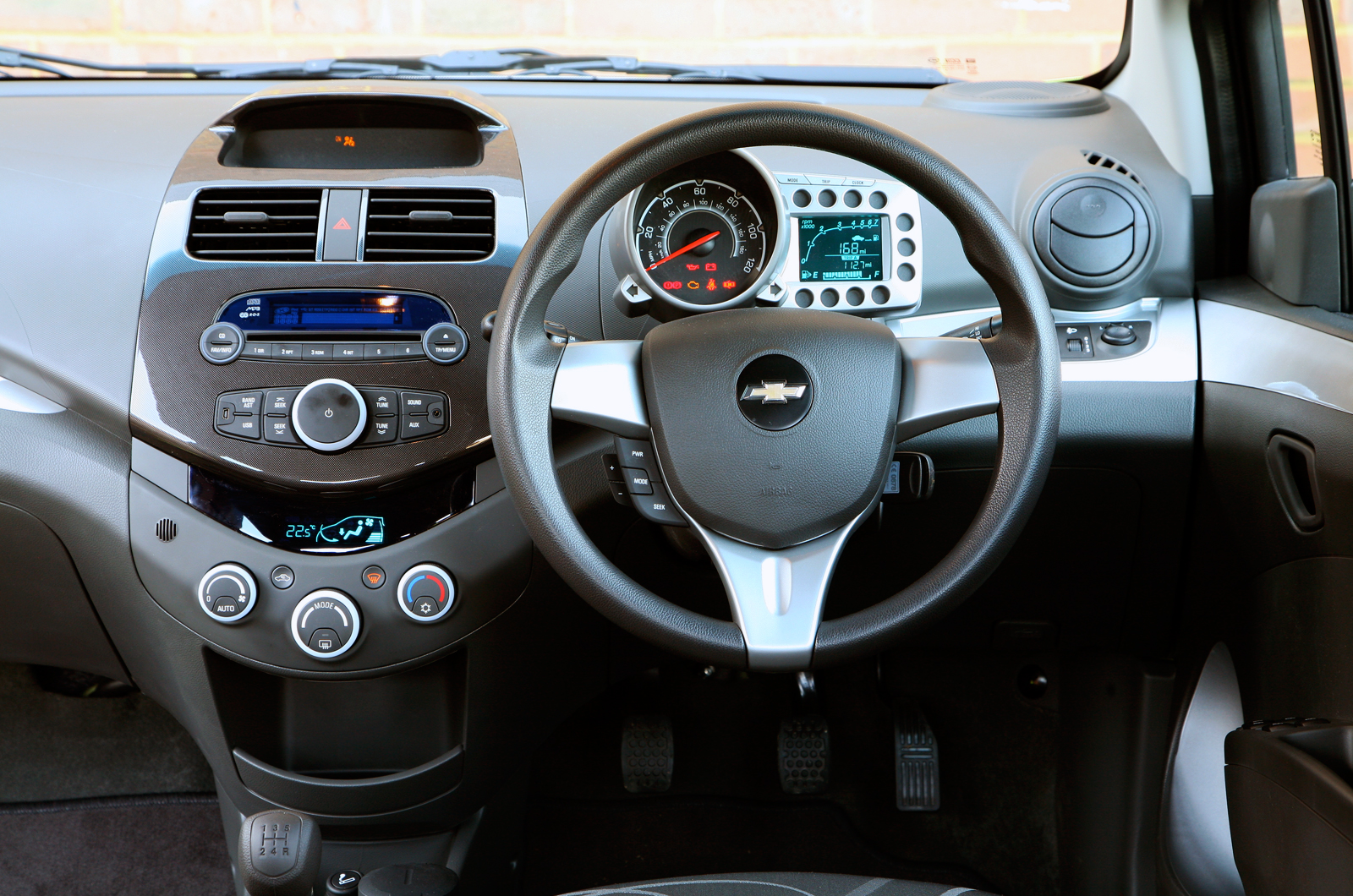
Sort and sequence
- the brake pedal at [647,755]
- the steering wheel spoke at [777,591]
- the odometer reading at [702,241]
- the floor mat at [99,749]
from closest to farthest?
the steering wheel spoke at [777,591] → the odometer reading at [702,241] → the brake pedal at [647,755] → the floor mat at [99,749]

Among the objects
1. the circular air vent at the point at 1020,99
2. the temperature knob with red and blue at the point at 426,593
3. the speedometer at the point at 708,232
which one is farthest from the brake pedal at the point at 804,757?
the circular air vent at the point at 1020,99

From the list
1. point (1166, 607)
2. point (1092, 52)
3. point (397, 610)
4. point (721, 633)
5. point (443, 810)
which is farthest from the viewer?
point (1092, 52)

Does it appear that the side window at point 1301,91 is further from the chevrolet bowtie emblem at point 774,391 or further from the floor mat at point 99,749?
the floor mat at point 99,749

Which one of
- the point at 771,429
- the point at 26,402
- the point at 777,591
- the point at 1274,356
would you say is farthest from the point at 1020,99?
the point at 26,402

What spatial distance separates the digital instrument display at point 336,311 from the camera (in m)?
1.25

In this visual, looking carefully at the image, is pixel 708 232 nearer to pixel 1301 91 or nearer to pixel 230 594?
pixel 230 594

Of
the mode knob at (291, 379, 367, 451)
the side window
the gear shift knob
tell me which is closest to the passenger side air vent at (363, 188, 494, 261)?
the mode knob at (291, 379, 367, 451)

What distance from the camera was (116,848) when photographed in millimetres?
1833

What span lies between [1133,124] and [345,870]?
146 cm

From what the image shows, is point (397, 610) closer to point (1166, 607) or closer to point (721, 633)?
point (721, 633)

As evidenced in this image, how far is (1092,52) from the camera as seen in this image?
1.65 meters

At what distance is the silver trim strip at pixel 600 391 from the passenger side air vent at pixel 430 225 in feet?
1.06

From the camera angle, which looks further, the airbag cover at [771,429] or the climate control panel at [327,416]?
the climate control panel at [327,416]

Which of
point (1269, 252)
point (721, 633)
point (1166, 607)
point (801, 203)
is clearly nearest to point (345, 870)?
point (721, 633)
